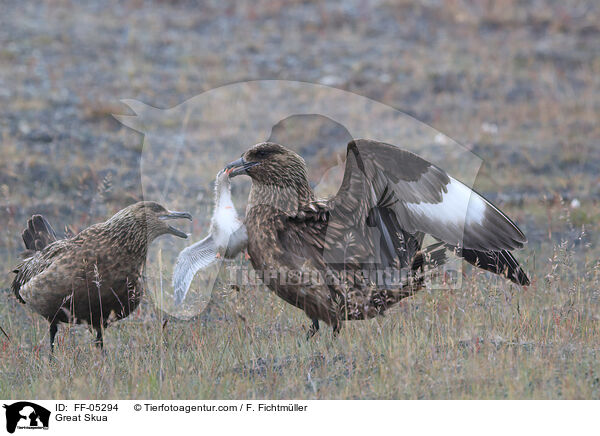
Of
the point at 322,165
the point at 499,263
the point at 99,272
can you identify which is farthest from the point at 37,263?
the point at 322,165

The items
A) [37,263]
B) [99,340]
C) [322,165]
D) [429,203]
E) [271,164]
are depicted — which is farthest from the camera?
[322,165]

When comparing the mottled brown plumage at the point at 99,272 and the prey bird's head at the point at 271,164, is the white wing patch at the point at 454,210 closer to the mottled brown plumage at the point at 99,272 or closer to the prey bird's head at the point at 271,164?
the prey bird's head at the point at 271,164

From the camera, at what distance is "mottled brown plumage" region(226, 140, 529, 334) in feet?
13.3

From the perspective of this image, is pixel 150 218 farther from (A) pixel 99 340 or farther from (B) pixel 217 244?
(A) pixel 99 340

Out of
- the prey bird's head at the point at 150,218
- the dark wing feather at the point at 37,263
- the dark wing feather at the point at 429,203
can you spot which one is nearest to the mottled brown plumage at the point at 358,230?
the dark wing feather at the point at 429,203

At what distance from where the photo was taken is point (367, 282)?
4.28 metres

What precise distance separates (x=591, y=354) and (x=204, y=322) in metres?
2.36

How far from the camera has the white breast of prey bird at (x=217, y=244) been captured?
4.21 metres

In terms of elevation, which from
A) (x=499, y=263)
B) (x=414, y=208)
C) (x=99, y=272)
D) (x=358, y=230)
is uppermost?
(x=414, y=208)

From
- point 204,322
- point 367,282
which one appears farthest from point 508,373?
point 204,322

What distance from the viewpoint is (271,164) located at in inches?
171

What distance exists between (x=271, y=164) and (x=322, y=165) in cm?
405

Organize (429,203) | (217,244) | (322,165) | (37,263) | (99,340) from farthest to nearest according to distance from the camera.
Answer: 1. (322,165)
2. (37,263)
3. (99,340)
4. (217,244)
5. (429,203)

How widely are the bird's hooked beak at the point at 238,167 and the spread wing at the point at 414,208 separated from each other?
21.7 inches
